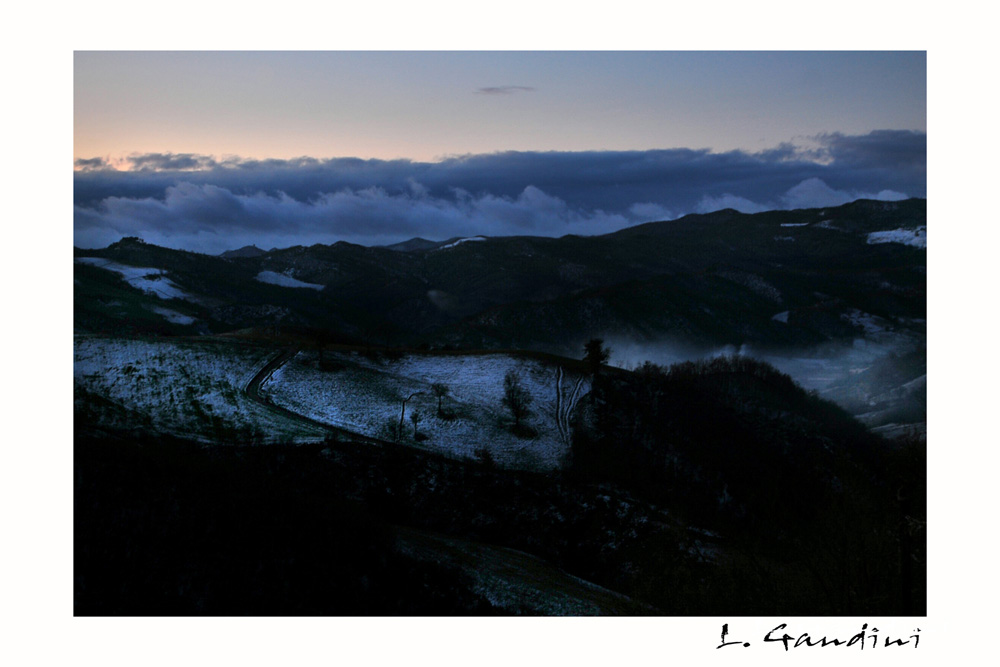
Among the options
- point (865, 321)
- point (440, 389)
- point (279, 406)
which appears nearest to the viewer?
point (279, 406)

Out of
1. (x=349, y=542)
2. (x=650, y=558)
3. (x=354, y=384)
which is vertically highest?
(x=354, y=384)

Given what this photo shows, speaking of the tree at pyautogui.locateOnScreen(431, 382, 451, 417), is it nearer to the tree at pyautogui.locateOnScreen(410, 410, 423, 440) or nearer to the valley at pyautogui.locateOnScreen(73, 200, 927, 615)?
the valley at pyautogui.locateOnScreen(73, 200, 927, 615)

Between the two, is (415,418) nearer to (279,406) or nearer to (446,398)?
(446,398)

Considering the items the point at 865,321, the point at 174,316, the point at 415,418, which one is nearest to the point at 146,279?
the point at 174,316

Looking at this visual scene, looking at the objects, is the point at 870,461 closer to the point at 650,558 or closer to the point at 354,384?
the point at 650,558

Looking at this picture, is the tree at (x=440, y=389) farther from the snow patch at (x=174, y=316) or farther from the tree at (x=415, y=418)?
the snow patch at (x=174, y=316)

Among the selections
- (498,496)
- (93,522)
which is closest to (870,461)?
(498,496)

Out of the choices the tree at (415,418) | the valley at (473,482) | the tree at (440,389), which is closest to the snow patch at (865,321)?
the valley at (473,482)
